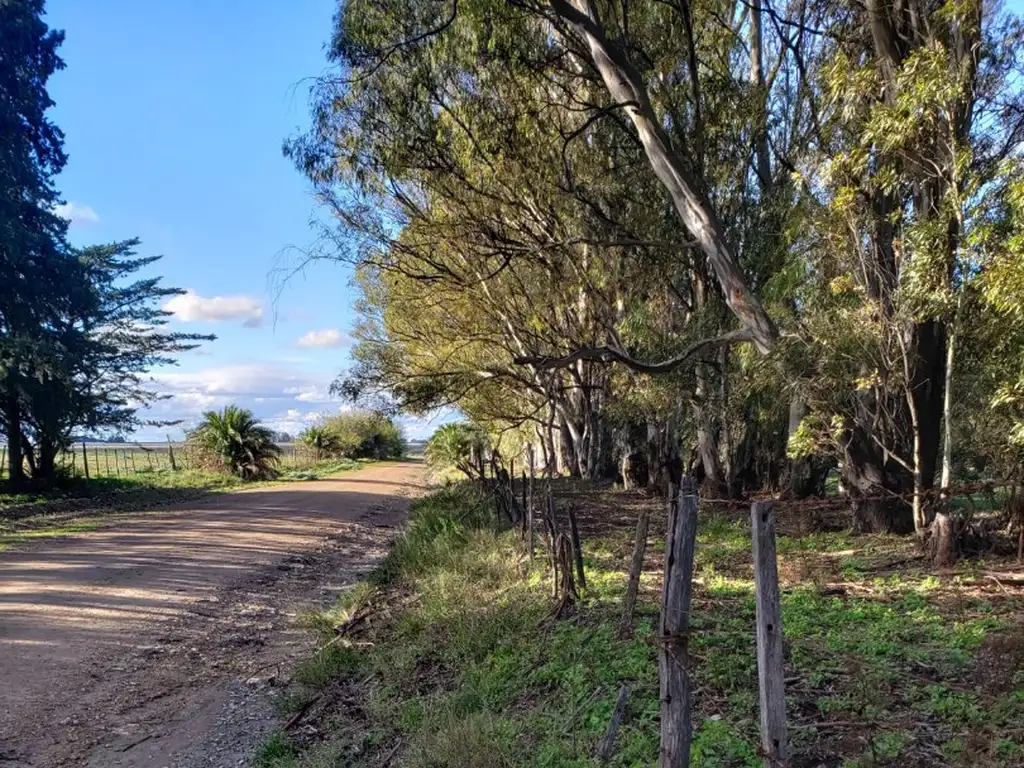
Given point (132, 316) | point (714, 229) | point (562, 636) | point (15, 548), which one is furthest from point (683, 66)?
point (132, 316)

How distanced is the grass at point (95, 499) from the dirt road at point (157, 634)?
3.22ft

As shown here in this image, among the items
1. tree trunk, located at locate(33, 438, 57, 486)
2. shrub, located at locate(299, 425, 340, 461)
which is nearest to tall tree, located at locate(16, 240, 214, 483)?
tree trunk, located at locate(33, 438, 57, 486)

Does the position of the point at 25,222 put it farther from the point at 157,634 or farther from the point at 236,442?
the point at 157,634

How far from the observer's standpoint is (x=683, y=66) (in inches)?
497

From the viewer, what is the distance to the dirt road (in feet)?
17.6

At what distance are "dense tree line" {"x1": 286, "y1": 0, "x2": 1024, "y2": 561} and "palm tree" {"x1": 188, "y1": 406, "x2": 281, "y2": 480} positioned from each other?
9.27 m

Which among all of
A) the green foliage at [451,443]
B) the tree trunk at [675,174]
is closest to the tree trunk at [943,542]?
the tree trunk at [675,174]

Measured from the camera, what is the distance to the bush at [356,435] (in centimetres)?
3934

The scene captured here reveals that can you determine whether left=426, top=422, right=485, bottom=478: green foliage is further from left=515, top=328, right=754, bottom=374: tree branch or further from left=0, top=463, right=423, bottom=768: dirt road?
left=515, top=328, right=754, bottom=374: tree branch

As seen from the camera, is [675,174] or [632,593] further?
[675,174]

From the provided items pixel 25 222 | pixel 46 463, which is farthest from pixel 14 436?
pixel 25 222

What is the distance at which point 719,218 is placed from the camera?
38.9 feet

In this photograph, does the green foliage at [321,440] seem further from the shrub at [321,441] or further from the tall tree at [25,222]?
the tall tree at [25,222]

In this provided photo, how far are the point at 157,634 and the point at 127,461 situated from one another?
26098 millimetres
